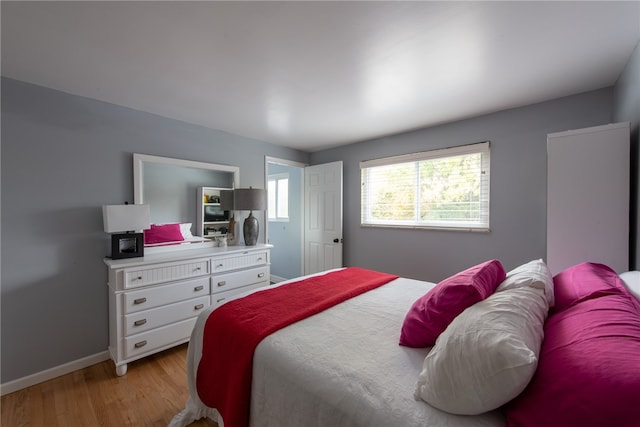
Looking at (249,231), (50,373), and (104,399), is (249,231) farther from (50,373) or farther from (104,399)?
(50,373)

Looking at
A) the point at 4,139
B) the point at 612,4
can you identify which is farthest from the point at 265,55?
the point at 4,139

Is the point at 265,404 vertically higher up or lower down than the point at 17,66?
lower down

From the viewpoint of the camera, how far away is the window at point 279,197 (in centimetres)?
475

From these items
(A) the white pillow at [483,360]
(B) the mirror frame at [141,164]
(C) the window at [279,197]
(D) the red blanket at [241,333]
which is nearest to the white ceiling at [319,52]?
(B) the mirror frame at [141,164]

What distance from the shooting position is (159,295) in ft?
7.63

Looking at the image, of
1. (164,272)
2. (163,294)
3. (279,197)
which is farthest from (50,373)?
Answer: (279,197)

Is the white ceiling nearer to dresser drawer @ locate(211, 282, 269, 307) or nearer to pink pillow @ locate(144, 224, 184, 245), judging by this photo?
pink pillow @ locate(144, 224, 184, 245)

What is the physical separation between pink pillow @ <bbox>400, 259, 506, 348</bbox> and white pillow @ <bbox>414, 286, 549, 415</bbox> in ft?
0.38

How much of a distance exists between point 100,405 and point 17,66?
2.42 meters

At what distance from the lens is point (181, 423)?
1582mm

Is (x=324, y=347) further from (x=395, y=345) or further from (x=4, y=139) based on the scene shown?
(x=4, y=139)

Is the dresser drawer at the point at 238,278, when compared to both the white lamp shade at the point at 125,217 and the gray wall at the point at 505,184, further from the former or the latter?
the gray wall at the point at 505,184

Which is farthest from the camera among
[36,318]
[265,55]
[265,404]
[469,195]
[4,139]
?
[469,195]

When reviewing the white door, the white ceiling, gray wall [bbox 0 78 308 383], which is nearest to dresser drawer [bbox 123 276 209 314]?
gray wall [bbox 0 78 308 383]
